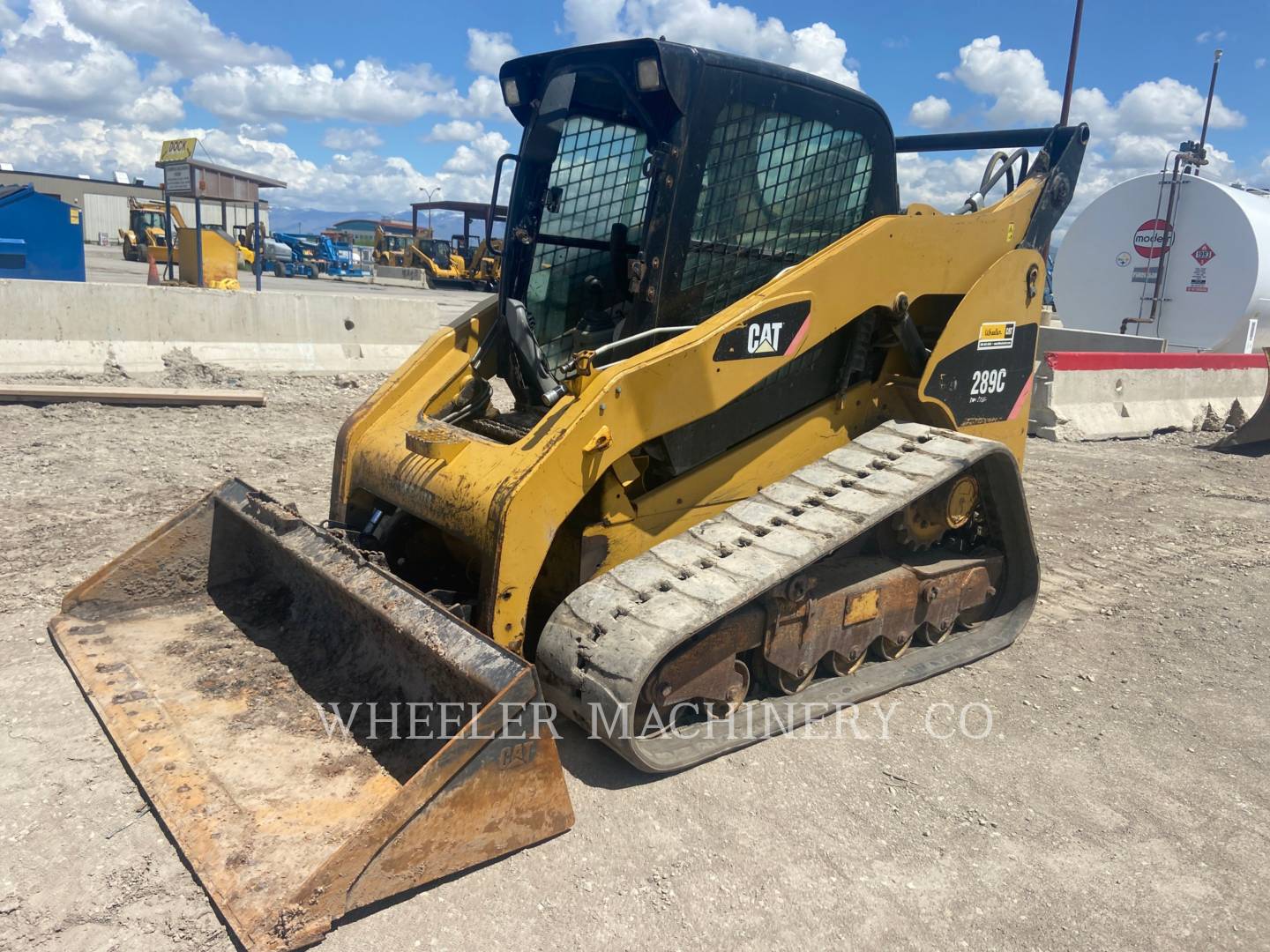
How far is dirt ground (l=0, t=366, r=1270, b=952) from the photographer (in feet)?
8.34

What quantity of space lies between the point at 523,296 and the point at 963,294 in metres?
2.10

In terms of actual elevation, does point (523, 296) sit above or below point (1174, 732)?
above

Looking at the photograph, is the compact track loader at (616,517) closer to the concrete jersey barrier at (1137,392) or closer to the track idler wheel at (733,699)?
the track idler wheel at (733,699)

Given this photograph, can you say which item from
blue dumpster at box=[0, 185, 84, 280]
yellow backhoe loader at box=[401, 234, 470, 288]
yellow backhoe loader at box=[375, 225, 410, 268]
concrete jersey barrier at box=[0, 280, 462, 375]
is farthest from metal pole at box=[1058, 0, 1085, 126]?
yellow backhoe loader at box=[375, 225, 410, 268]

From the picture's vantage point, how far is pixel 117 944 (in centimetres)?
234

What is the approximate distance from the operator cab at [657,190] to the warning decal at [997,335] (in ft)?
2.44

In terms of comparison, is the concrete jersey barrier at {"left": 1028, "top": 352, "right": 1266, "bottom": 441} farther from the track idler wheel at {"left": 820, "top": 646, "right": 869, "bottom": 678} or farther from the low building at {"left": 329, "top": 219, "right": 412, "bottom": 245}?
the low building at {"left": 329, "top": 219, "right": 412, "bottom": 245}

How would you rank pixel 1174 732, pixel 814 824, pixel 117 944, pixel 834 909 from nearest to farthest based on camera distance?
pixel 117 944 < pixel 834 909 < pixel 814 824 < pixel 1174 732

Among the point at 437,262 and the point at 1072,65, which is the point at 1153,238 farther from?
the point at 437,262

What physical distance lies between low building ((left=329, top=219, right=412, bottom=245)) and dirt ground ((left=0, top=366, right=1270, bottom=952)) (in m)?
43.3

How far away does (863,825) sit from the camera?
10.0 feet

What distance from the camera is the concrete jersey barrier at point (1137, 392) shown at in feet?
33.6

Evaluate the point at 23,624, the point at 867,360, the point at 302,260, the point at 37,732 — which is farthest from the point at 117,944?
the point at 302,260

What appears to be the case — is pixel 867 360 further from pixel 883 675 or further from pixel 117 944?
pixel 117 944
